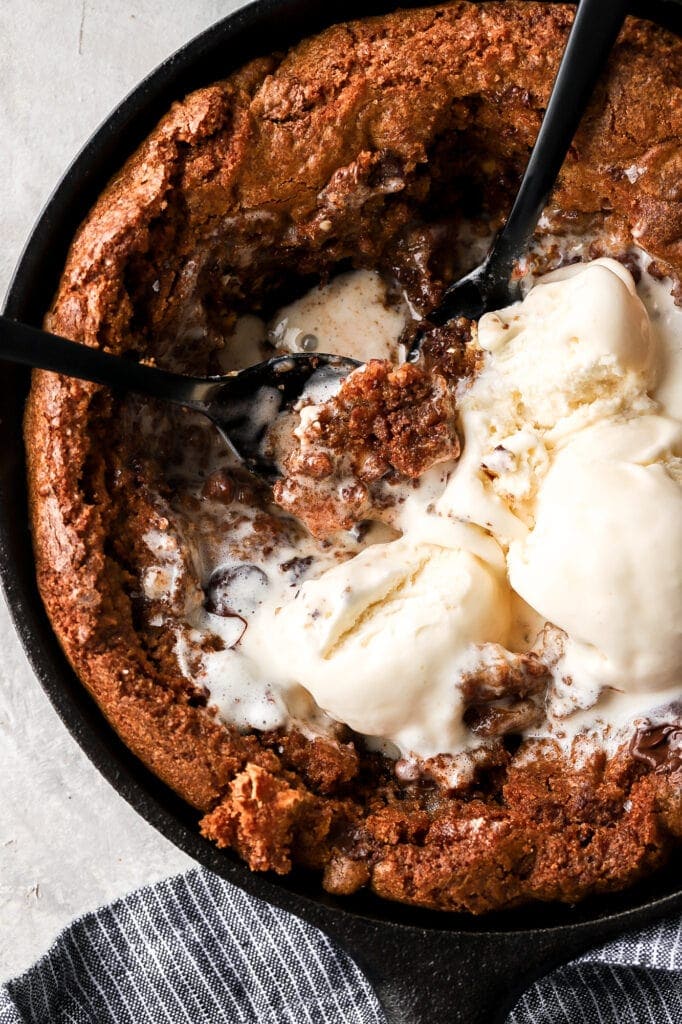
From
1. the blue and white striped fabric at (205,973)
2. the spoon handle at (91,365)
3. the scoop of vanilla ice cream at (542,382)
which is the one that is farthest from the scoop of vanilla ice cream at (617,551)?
the blue and white striped fabric at (205,973)

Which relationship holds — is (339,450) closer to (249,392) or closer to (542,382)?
(249,392)

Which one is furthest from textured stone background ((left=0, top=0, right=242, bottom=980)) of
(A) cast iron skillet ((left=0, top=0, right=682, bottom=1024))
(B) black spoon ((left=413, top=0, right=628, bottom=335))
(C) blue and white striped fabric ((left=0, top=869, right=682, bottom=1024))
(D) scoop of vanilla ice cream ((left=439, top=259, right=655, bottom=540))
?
(D) scoop of vanilla ice cream ((left=439, top=259, right=655, bottom=540))

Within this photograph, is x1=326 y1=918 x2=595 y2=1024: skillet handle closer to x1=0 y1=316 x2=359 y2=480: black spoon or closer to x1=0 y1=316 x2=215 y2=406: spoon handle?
x1=0 y1=316 x2=359 y2=480: black spoon

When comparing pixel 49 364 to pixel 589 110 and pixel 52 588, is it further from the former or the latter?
pixel 589 110

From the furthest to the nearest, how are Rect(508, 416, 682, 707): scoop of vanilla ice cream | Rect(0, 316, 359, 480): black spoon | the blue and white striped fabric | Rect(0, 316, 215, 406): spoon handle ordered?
the blue and white striped fabric → Rect(0, 316, 359, 480): black spoon → Rect(508, 416, 682, 707): scoop of vanilla ice cream → Rect(0, 316, 215, 406): spoon handle

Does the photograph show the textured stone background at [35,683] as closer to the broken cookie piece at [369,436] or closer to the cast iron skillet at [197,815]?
the cast iron skillet at [197,815]

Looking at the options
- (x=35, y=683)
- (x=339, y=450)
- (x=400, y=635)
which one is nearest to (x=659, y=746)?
(x=400, y=635)
